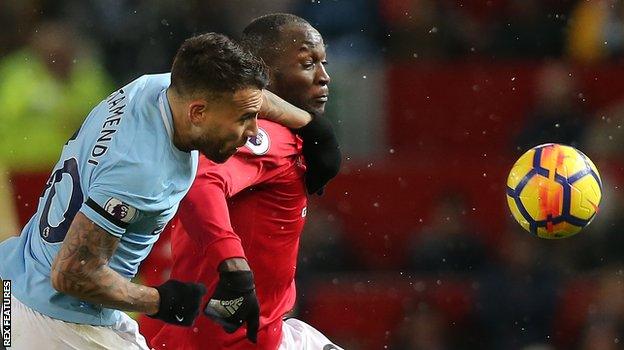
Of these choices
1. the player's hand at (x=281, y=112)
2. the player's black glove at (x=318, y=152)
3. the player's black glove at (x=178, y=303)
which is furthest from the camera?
the player's black glove at (x=318, y=152)

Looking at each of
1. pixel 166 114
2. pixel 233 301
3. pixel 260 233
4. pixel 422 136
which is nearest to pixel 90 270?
pixel 166 114

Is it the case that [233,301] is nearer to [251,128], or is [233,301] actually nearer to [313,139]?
[251,128]

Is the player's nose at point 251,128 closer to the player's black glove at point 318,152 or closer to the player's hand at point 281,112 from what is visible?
the player's hand at point 281,112

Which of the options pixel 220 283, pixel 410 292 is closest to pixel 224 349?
pixel 220 283

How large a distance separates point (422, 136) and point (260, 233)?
4.41 metres

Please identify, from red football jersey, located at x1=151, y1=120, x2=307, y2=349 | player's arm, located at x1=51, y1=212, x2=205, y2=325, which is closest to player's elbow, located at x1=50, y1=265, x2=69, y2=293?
player's arm, located at x1=51, y1=212, x2=205, y2=325

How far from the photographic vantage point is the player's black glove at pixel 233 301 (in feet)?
14.7

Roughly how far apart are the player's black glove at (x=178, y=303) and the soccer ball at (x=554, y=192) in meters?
2.12

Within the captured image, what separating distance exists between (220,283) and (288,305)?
0.86m

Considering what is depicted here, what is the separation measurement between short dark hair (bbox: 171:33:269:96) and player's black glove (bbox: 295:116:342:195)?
3.29 feet

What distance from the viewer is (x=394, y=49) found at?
957 cm

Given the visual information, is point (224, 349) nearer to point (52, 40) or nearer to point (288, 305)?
point (288, 305)

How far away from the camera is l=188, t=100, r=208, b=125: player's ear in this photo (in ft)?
13.4

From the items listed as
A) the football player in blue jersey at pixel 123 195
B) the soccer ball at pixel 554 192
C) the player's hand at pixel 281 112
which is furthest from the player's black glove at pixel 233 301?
the soccer ball at pixel 554 192
